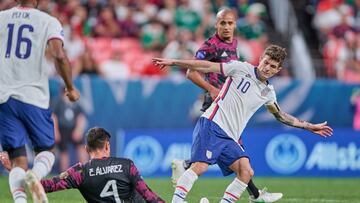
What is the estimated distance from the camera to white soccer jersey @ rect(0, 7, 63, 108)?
972 centimetres

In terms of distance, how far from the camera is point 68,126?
67.5ft

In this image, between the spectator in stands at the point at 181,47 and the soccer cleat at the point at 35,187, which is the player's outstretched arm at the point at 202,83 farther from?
the spectator in stands at the point at 181,47

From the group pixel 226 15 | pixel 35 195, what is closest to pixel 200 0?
pixel 226 15

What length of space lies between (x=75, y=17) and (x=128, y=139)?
377cm

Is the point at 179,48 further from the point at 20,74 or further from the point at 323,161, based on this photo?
the point at 20,74

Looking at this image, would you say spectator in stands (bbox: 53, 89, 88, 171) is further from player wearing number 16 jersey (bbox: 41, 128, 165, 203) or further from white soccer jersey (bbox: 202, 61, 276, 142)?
player wearing number 16 jersey (bbox: 41, 128, 165, 203)

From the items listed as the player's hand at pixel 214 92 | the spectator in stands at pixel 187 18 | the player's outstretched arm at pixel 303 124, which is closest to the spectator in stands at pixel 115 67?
the spectator in stands at pixel 187 18

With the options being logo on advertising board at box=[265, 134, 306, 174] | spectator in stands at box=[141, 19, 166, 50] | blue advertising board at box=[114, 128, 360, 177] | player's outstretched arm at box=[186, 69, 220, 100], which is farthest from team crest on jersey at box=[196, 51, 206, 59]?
spectator in stands at box=[141, 19, 166, 50]

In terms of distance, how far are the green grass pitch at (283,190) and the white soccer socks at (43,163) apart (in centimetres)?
274

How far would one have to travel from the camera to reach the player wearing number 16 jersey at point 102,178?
969 cm

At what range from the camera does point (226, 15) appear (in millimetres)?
12453

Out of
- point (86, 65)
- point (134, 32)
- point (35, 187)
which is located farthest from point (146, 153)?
point (35, 187)

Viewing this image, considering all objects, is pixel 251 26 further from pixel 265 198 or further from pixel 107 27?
Result: pixel 265 198

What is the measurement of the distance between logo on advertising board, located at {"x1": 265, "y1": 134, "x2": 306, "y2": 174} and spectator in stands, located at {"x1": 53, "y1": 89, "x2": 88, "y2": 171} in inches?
150
